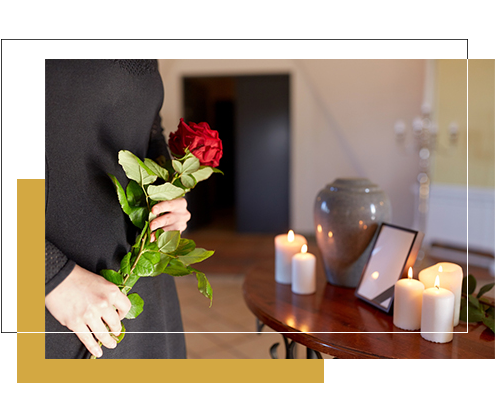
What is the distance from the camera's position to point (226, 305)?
143 centimetres

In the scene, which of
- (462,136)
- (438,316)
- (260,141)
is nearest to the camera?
(438,316)

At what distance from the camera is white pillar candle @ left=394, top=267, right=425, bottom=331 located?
0.64 metres

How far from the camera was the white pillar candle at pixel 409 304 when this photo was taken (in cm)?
64

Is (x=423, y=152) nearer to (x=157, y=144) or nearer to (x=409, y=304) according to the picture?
(x=409, y=304)

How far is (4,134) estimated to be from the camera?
26.5 inches

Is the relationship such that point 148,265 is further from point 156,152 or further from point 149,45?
point 149,45

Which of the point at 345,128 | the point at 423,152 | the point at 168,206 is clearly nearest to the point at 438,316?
the point at 168,206

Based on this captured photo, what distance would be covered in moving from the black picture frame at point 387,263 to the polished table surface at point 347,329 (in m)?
0.02

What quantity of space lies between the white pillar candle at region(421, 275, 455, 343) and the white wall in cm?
223

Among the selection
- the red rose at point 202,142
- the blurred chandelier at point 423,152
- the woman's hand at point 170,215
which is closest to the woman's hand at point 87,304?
the woman's hand at point 170,215

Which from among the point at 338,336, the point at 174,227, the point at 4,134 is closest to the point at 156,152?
the point at 174,227

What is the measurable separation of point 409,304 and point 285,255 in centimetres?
30

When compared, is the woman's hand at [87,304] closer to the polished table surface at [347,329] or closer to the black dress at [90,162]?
the black dress at [90,162]

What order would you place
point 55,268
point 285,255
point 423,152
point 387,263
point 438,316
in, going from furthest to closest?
point 423,152 → point 285,255 → point 387,263 → point 438,316 → point 55,268
